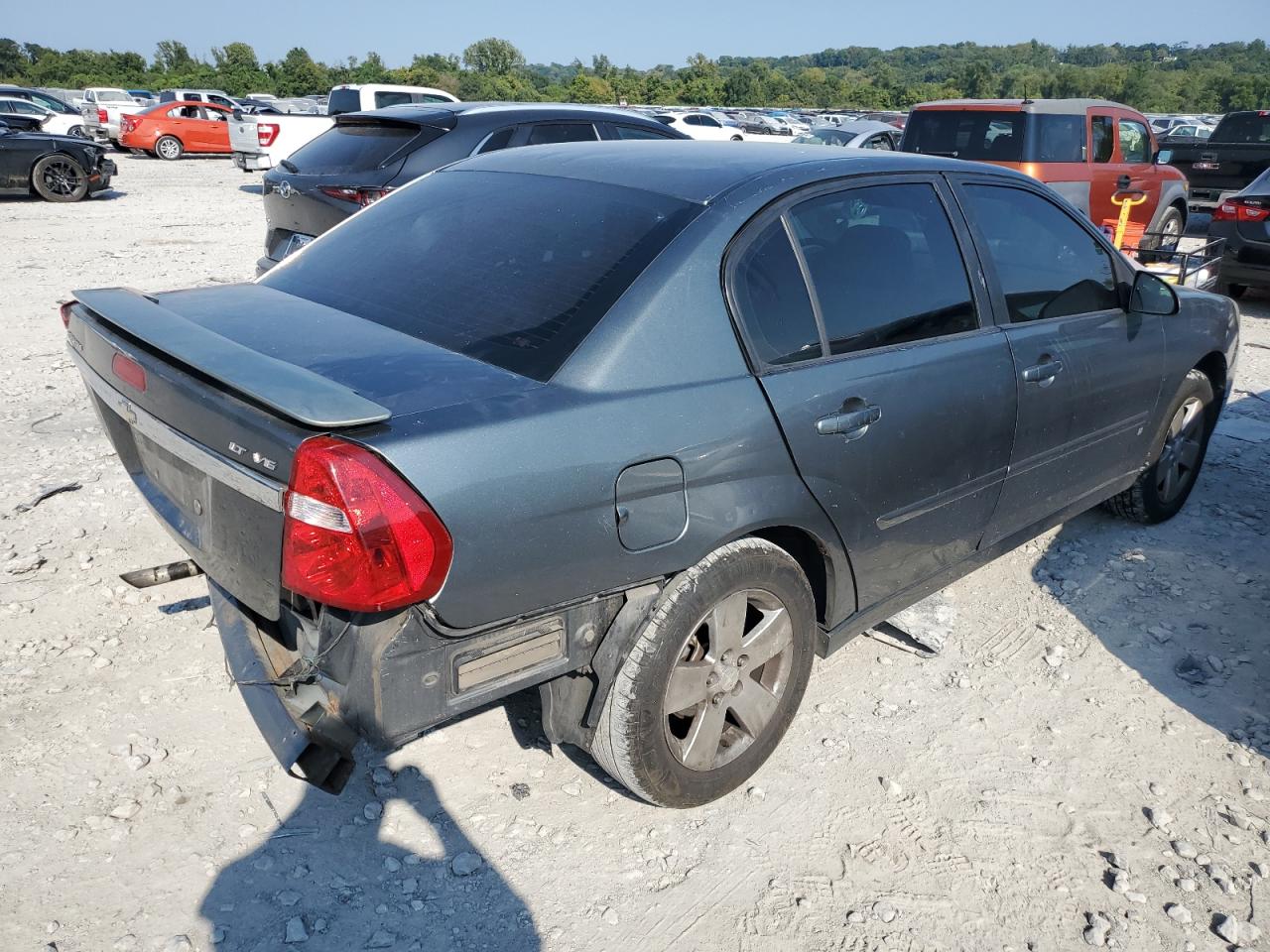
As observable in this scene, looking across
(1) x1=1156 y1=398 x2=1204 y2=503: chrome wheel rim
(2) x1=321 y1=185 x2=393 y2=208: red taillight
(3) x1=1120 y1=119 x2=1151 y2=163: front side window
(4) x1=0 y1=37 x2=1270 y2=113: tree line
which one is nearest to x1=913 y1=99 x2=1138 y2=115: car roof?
(3) x1=1120 y1=119 x2=1151 y2=163: front side window

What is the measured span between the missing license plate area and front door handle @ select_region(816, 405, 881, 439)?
3.07ft

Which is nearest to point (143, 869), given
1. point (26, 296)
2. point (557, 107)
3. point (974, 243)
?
point (974, 243)

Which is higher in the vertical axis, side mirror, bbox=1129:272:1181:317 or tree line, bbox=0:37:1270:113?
side mirror, bbox=1129:272:1181:317

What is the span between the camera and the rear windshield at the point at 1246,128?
1514cm

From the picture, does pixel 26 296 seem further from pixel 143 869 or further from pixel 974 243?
pixel 974 243

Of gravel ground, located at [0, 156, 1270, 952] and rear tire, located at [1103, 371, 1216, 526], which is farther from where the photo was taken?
rear tire, located at [1103, 371, 1216, 526]

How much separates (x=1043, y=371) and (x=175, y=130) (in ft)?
88.4

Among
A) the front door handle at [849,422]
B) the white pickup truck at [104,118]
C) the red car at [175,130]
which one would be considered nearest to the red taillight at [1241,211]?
the front door handle at [849,422]

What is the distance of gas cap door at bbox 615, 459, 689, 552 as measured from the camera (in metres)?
2.32

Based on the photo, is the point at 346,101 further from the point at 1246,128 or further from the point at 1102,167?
the point at 1246,128

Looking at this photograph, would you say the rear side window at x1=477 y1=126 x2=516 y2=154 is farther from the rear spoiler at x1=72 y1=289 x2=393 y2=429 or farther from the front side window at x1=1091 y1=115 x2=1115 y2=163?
the front side window at x1=1091 y1=115 x2=1115 y2=163

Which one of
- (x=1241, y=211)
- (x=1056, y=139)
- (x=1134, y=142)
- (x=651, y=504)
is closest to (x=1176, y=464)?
(x=651, y=504)

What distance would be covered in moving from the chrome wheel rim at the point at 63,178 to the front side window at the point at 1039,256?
1600 cm

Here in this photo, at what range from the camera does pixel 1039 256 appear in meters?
3.69
